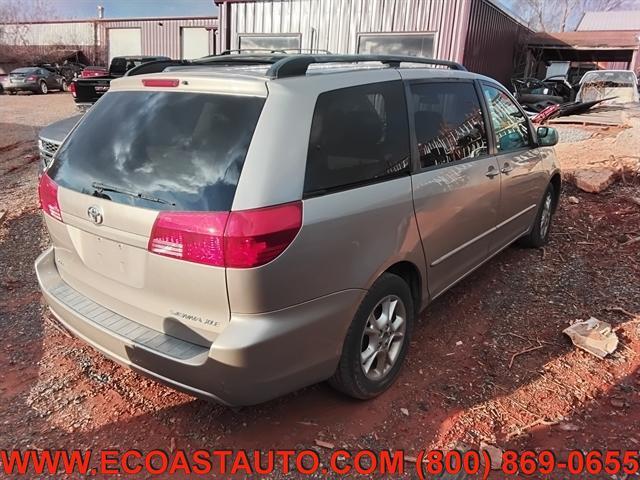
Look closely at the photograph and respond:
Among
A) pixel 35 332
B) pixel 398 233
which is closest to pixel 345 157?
pixel 398 233

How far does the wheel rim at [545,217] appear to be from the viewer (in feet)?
17.0

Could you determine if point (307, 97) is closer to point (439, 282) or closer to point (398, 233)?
point (398, 233)

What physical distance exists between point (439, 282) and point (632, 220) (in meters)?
3.88

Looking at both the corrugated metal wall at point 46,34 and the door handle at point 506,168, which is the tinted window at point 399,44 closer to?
the door handle at point 506,168

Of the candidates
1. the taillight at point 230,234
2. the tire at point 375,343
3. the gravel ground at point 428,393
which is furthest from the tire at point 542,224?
the taillight at point 230,234

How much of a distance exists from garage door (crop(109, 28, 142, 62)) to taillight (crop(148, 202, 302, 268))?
31.6 metres

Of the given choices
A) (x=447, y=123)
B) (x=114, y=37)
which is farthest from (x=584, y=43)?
(x=114, y=37)

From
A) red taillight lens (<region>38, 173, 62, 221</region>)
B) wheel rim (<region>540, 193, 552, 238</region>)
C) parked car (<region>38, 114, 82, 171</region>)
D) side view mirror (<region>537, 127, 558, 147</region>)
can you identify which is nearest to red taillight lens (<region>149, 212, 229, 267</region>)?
red taillight lens (<region>38, 173, 62, 221</region>)

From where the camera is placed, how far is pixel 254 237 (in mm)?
2057

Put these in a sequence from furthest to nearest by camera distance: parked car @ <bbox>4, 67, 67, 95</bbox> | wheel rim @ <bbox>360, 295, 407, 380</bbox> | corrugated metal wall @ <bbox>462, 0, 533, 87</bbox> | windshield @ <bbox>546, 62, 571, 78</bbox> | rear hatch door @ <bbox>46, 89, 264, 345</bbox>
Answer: parked car @ <bbox>4, 67, 67, 95</bbox>
windshield @ <bbox>546, 62, 571, 78</bbox>
corrugated metal wall @ <bbox>462, 0, 533, 87</bbox>
wheel rim @ <bbox>360, 295, 407, 380</bbox>
rear hatch door @ <bbox>46, 89, 264, 345</bbox>

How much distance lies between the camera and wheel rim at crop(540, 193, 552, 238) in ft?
17.0

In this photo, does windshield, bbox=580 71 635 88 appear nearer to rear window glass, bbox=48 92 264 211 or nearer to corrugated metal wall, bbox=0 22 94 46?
rear window glass, bbox=48 92 264 211

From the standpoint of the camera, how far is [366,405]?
2855 millimetres

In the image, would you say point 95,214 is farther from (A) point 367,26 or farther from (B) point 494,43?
(B) point 494,43
